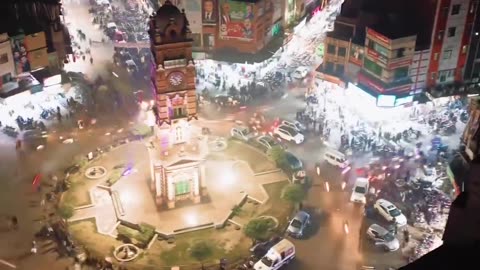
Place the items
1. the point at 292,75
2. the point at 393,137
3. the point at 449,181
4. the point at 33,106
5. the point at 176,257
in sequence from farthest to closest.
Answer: the point at 292,75 → the point at 33,106 → the point at 393,137 → the point at 449,181 → the point at 176,257

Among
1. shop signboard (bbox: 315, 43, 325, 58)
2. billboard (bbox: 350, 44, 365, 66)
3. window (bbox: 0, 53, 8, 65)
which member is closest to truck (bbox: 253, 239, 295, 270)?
billboard (bbox: 350, 44, 365, 66)

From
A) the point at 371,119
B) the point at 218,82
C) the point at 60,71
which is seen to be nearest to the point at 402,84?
the point at 371,119

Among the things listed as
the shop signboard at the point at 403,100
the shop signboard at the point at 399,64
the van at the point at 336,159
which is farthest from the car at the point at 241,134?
the shop signboard at the point at 399,64

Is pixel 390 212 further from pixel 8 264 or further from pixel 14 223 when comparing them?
pixel 14 223

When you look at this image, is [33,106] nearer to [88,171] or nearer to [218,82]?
[88,171]

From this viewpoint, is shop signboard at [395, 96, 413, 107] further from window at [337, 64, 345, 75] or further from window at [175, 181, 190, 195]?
window at [175, 181, 190, 195]

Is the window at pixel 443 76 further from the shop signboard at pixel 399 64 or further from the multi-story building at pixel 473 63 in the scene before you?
the shop signboard at pixel 399 64

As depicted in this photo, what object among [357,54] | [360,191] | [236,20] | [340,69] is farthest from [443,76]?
[236,20]
